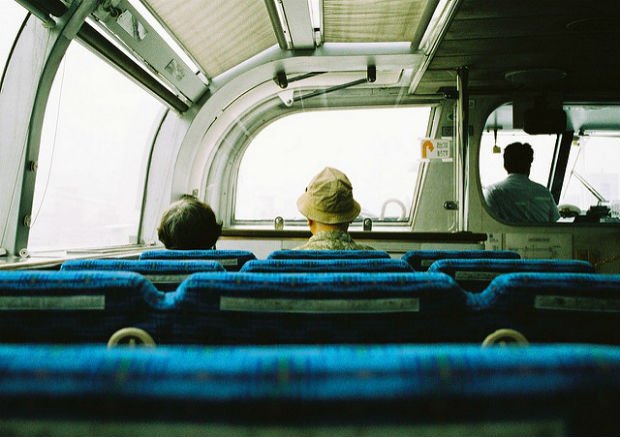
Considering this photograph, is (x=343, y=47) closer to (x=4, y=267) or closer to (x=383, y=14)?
(x=383, y=14)

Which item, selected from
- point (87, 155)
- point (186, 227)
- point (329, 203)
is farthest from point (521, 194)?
point (87, 155)

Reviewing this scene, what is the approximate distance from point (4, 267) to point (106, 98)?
5.94 feet

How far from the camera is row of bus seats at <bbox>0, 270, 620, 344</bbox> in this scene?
973mm

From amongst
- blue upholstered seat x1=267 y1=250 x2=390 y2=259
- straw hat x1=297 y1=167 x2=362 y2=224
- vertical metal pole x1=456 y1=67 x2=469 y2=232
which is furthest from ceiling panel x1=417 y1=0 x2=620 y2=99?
blue upholstered seat x1=267 y1=250 x2=390 y2=259

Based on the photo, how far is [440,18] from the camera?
142 inches

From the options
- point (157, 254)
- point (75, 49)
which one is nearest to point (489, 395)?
point (157, 254)

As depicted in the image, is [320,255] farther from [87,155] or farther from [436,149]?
[436,149]

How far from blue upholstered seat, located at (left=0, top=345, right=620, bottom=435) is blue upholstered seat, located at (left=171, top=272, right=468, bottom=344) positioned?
51cm

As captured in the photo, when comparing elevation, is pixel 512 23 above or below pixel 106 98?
above

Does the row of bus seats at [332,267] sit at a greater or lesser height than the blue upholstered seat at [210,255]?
lesser

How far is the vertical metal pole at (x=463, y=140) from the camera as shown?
457cm

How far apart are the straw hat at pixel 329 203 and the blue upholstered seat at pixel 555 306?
199 centimetres

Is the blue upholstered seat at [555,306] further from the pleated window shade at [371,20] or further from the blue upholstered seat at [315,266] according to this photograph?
the pleated window shade at [371,20]

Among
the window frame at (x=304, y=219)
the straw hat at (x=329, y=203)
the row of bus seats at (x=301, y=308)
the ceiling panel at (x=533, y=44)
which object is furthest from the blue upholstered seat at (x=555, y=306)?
the window frame at (x=304, y=219)
